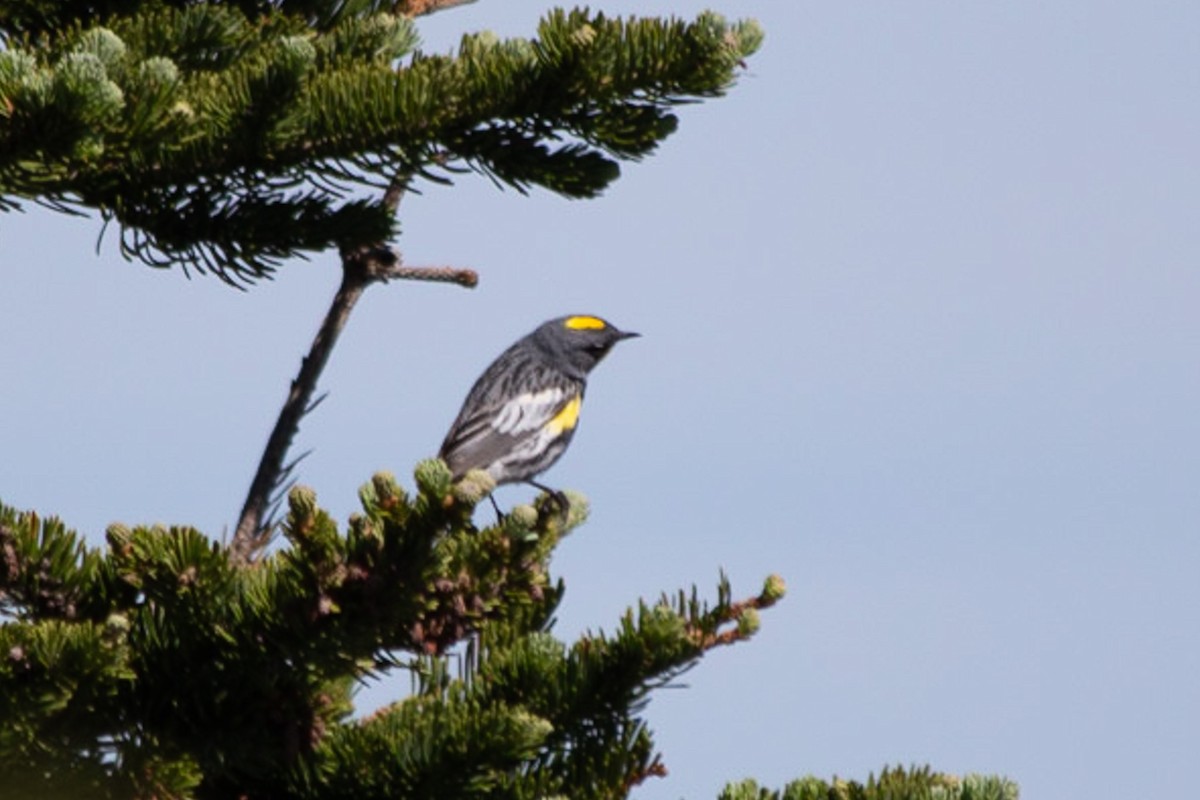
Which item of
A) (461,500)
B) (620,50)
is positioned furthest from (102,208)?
(461,500)

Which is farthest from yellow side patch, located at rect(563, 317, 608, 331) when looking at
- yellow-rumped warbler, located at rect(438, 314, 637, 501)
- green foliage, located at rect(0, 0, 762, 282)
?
green foliage, located at rect(0, 0, 762, 282)

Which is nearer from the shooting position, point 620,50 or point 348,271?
point 620,50

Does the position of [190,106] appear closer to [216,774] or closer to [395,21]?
[395,21]

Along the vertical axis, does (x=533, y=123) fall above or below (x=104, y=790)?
above

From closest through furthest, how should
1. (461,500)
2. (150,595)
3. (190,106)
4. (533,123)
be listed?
1. (461,500)
2. (150,595)
3. (190,106)
4. (533,123)

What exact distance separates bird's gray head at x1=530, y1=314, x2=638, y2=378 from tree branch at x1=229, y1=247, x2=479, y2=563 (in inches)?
191

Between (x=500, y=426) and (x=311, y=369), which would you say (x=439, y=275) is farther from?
(x=500, y=426)

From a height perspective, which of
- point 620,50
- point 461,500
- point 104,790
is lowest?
point 104,790

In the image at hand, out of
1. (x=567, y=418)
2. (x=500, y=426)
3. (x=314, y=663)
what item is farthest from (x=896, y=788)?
(x=567, y=418)

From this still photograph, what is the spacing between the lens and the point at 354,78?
6.24 metres

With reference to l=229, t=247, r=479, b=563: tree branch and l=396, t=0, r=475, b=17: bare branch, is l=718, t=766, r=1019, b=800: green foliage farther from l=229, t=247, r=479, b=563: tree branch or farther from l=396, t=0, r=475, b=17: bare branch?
l=396, t=0, r=475, b=17: bare branch

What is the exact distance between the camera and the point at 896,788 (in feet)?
18.0

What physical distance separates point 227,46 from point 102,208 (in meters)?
0.76

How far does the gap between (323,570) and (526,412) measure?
619 centimetres
